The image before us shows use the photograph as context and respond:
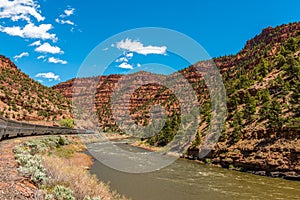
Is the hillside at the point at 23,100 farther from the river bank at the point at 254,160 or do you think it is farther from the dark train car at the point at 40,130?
the river bank at the point at 254,160

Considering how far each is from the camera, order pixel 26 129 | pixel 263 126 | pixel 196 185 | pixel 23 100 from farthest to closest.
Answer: pixel 23 100
pixel 263 126
pixel 26 129
pixel 196 185

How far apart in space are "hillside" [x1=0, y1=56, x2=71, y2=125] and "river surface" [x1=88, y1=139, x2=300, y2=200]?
34.7 m

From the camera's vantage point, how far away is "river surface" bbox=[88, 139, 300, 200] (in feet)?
54.2

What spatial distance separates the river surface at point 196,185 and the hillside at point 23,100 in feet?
114

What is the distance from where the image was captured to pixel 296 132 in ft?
80.5

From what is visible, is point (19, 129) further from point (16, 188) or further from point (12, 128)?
point (16, 188)

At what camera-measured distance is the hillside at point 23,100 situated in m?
51.3

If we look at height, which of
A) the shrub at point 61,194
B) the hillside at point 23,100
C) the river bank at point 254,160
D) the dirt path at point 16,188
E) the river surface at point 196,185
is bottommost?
the river surface at point 196,185

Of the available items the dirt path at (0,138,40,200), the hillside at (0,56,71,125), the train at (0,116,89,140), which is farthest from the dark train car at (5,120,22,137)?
the hillside at (0,56,71,125)

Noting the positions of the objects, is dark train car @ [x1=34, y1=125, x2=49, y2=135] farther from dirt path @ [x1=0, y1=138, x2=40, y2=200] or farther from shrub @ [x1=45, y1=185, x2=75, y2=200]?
shrub @ [x1=45, y1=185, x2=75, y2=200]

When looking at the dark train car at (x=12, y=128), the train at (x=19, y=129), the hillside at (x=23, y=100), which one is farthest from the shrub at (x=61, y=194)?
the hillside at (x=23, y=100)

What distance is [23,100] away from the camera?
Result: 57094 mm

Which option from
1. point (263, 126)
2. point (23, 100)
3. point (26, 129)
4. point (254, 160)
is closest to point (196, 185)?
point (254, 160)

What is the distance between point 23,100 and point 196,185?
50.0 meters
